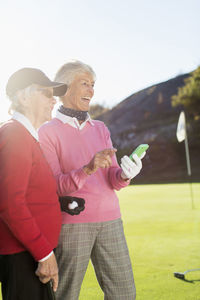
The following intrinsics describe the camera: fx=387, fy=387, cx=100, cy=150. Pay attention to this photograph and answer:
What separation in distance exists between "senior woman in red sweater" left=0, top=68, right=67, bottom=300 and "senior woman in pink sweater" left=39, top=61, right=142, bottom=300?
345 mm

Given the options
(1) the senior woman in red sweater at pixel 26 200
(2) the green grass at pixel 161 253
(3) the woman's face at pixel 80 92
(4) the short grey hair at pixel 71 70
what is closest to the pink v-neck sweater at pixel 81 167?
(3) the woman's face at pixel 80 92

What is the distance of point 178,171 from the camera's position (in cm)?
3316

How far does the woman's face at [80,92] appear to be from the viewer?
2424 millimetres

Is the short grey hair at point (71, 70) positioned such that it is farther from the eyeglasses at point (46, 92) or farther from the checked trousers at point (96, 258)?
the checked trousers at point (96, 258)

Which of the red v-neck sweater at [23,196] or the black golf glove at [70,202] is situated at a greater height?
the red v-neck sweater at [23,196]

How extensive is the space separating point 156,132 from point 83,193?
138ft

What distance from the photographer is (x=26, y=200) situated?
1.72m

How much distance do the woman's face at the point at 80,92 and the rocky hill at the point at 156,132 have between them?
1051cm

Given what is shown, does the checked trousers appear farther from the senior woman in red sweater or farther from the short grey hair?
the short grey hair

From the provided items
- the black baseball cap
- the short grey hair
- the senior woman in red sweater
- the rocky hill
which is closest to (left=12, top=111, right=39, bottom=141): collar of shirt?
the senior woman in red sweater

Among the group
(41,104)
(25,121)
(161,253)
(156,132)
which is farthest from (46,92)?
(156,132)

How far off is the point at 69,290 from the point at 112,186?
652mm

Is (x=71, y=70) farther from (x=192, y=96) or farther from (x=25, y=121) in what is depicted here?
Result: (x=192, y=96)

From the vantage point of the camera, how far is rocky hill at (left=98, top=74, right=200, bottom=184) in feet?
111
